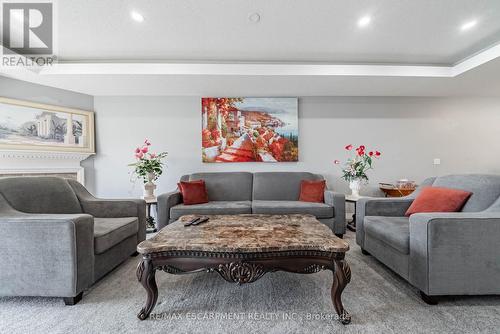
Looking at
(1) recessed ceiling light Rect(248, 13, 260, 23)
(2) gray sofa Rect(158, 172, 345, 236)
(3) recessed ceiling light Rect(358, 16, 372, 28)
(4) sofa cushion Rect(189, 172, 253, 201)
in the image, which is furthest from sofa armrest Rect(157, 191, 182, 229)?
(3) recessed ceiling light Rect(358, 16, 372, 28)

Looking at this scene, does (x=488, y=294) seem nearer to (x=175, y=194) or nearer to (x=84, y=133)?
(x=175, y=194)

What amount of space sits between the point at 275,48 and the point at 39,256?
9.76 ft

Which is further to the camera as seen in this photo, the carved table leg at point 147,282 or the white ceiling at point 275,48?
the white ceiling at point 275,48

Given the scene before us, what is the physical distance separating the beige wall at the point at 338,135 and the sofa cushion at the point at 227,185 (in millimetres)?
307

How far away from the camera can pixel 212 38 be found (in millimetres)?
2609

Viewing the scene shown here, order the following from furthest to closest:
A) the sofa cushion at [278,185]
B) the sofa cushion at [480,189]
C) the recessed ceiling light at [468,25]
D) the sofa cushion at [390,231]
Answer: the sofa cushion at [278,185]
the recessed ceiling light at [468,25]
the sofa cushion at [480,189]
the sofa cushion at [390,231]

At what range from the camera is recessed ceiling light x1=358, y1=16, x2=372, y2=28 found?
227 cm

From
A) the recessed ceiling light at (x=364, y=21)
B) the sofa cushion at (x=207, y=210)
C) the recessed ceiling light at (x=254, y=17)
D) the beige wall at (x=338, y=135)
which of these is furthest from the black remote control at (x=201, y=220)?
the recessed ceiling light at (x=364, y=21)

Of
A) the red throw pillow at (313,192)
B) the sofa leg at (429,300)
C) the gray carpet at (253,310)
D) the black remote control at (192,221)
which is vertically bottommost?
the gray carpet at (253,310)

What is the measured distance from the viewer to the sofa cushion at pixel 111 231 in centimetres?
175

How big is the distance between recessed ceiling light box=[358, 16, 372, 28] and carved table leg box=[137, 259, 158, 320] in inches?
112

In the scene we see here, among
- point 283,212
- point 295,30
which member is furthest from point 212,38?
point 283,212

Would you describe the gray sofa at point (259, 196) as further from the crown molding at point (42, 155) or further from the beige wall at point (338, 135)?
the crown molding at point (42, 155)

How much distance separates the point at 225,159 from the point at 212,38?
1.82 meters
